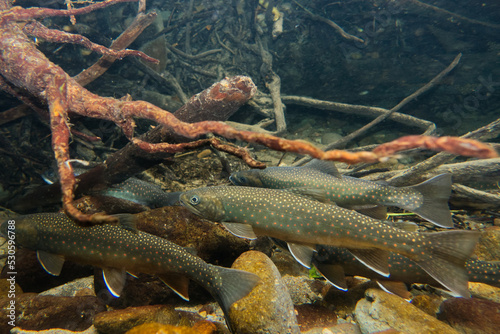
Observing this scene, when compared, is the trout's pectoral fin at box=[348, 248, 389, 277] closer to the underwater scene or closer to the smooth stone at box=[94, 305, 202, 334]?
the underwater scene

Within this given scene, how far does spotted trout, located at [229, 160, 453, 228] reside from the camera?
2979 millimetres

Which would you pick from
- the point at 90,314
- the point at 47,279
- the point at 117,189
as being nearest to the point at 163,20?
the point at 117,189

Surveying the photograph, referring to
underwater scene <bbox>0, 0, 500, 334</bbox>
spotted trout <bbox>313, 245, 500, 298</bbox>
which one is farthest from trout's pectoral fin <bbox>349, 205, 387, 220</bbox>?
spotted trout <bbox>313, 245, 500, 298</bbox>

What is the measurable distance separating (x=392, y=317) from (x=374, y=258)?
581 mm

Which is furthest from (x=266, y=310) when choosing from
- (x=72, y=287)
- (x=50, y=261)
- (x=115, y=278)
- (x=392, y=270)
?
(x=72, y=287)

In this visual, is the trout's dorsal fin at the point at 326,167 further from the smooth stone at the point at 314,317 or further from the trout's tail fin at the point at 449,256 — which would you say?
the smooth stone at the point at 314,317

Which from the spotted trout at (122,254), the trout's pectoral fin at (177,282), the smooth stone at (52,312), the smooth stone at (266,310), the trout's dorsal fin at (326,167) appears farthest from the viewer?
the trout's dorsal fin at (326,167)

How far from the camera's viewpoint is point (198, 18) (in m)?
8.96

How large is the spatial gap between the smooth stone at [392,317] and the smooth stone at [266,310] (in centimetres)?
83

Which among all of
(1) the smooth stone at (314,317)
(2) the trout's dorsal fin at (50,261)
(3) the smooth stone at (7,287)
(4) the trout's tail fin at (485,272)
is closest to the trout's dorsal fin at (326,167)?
(4) the trout's tail fin at (485,272)

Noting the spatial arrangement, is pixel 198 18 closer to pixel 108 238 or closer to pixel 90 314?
pixel 108 238

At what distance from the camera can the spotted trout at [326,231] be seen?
7.20 ft

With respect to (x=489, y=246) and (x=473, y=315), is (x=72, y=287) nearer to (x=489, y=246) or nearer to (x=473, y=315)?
(x=473, y=315)

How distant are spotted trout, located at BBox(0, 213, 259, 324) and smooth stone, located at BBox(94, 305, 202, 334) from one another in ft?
0.75
